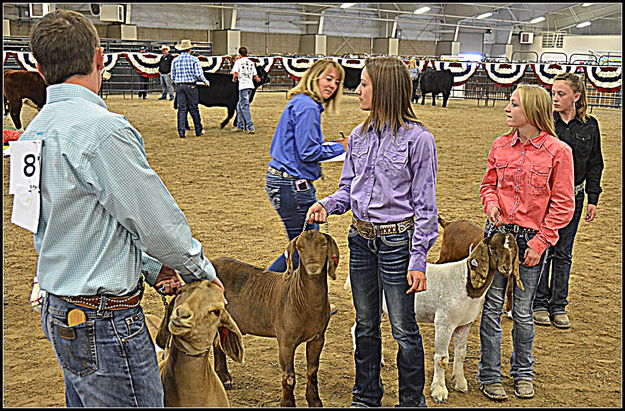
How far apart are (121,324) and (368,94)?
1.73m

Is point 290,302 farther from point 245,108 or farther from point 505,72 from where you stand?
point 505,72

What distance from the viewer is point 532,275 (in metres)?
3.62

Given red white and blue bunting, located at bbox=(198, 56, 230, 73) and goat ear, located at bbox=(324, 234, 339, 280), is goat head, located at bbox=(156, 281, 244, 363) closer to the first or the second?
goat ear, located at bbox=(324, 234, 339, 280)

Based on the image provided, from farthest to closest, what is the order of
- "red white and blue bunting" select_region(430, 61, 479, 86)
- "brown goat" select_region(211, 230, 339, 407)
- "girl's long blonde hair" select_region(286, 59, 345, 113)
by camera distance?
"red white and blue bunting" select_region(430, 61, 479, 86) → "girl's long blonde hair" select_region(286, 59, 345, 113) → "brown goat" select_region(211, 230, 339, 407)

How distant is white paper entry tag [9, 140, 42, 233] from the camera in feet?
6.17

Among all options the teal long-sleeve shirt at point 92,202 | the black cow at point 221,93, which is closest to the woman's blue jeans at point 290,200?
the teal long-sleeve shirt at point 92,202

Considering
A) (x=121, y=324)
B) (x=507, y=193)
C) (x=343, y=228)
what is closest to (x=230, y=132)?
(x=343, y=228)

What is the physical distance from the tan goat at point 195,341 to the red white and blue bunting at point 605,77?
821 inches

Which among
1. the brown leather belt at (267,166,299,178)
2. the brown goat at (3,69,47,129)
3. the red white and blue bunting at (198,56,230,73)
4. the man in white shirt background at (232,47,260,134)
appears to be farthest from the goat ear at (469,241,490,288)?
the red white and blue bunting at (198,56,230,73)

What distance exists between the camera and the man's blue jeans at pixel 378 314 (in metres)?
3.10

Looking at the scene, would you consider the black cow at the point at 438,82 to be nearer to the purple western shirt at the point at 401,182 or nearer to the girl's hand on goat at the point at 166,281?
the purple western shirt at the point at 401,182

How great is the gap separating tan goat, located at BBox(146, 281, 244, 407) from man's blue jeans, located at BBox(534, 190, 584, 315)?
10.3ft

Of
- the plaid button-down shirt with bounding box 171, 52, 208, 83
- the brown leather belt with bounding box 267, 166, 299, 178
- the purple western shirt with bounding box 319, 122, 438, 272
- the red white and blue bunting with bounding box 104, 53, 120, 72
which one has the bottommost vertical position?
the brown leather belt with bounding box 267, 166, 299, 178

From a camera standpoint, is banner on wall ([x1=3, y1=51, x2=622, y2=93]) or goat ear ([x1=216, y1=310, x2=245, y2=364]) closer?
goat ear ([x1=216, y1=310, x2=245, y2=364])
